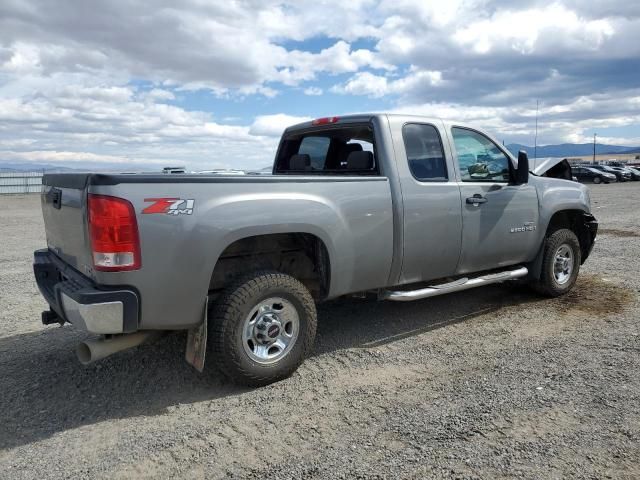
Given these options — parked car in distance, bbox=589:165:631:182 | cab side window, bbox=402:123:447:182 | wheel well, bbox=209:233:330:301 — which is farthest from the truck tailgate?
parked car in distance, bbox=589:165:631:182

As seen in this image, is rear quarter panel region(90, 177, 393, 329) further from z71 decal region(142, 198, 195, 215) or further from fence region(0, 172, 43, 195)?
fence region(0, 172, 43, 195)

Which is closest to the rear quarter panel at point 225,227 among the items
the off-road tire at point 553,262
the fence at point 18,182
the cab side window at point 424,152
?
the cab side window at point 424,152

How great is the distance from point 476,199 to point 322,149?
165 cm

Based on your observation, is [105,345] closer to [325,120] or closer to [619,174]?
[325,120]

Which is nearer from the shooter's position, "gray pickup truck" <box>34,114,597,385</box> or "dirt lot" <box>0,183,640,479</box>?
"dirt lot" <box>0,183,640,479</box>

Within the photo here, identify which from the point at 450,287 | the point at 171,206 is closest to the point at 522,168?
the point at 450,287

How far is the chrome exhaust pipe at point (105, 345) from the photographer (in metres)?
3.39

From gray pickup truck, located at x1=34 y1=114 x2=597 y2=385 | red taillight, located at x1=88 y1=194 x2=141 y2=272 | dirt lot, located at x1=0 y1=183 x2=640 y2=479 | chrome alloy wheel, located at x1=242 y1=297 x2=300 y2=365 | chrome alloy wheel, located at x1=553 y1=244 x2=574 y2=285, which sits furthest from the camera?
chrome alloy wheel, located at x1=553 y1=244 x2=574 y2=285

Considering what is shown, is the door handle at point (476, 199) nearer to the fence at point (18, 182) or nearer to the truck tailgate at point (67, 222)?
the truck tailgate at point (67, 222)

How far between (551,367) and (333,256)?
6.16 feet

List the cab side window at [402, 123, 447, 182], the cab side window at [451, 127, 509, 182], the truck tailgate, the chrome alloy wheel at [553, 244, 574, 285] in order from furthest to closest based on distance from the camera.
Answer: the chrome alloy wheel at [553, 244, 574, 285], the cab side window at [451, 127, 509, 182], the cab side window at [402, 123, 447, 182], the truck tailgate

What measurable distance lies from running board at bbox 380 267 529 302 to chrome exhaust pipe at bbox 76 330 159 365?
2014 millimetres

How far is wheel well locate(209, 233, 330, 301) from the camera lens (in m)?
3.82

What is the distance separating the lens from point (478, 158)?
17.2ft
